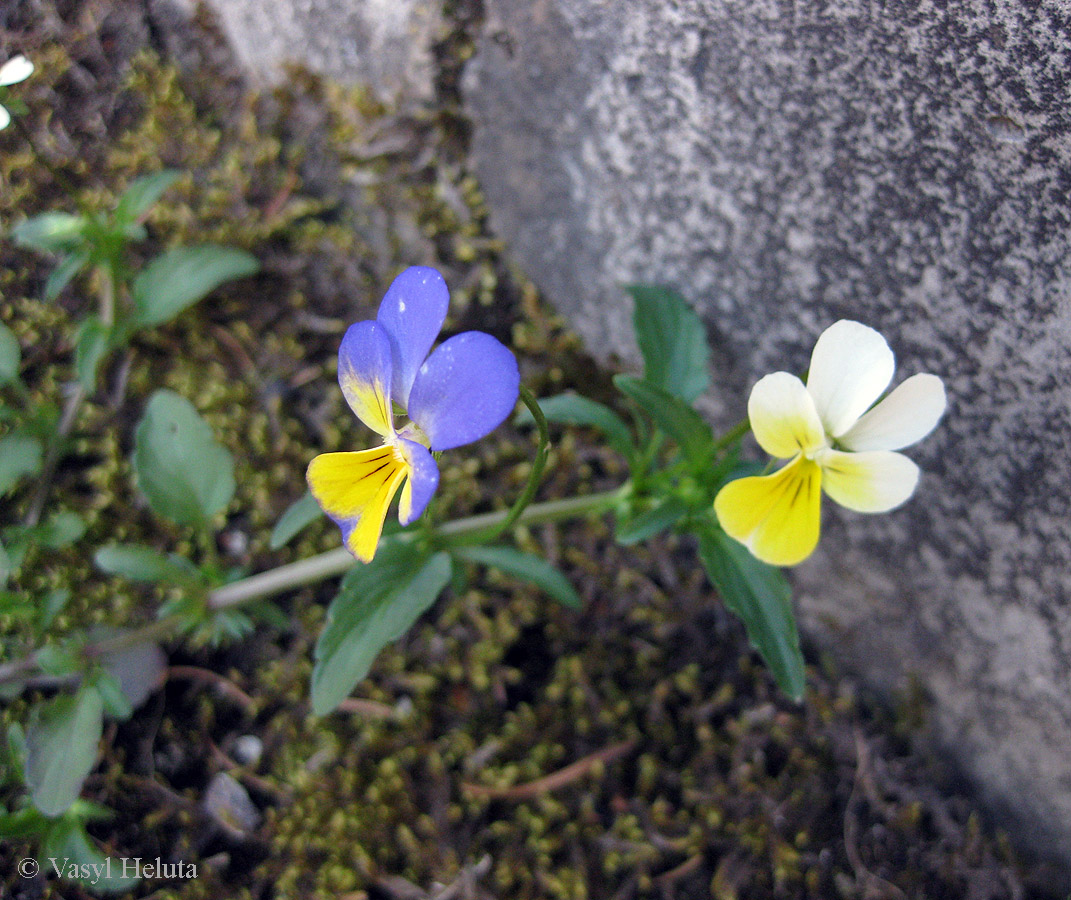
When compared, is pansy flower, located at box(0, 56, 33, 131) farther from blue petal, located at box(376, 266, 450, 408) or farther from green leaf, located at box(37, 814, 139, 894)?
green leaf, located at box(37, 814, 139, 894)

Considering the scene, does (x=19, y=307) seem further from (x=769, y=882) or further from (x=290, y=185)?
(x=769, y=882)

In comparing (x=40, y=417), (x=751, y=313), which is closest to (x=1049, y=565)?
(x=751, y=313)

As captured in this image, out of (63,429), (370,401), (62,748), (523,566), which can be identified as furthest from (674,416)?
(63,429)

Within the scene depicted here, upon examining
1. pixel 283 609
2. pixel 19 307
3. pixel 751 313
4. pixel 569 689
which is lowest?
pixel 569 689

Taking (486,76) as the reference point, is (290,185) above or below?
below

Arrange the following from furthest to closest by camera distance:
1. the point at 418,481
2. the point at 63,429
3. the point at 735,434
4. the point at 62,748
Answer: the point at 63,429 < the point at 62,748 < the point at 735,434 < the point at 418,481

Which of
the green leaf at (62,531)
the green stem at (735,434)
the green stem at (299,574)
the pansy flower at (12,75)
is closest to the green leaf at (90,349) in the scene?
the green leaf at (62,531)

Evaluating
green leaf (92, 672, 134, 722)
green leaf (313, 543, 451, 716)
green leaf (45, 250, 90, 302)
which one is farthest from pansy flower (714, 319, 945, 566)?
green leaf (45, 250, 90, 302)

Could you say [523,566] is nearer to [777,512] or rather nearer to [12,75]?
[777,512]

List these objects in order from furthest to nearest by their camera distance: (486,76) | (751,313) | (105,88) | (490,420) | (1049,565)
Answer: (105,88) → (486,76) → (751,313) → (1049,565) → (490,420)
